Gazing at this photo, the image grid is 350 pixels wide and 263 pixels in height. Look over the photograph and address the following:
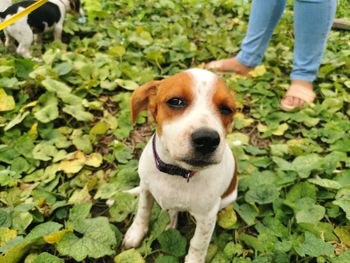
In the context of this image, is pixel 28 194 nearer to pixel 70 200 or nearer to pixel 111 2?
pixel 70 200

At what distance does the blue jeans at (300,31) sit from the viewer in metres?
3.41

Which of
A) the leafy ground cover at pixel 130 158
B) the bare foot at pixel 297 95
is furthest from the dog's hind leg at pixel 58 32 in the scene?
the bare foot at pixel 297 95

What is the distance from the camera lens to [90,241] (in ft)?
6.96

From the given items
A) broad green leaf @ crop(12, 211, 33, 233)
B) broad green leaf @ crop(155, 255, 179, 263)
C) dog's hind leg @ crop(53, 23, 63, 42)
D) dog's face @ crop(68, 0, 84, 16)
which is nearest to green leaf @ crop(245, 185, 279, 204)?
broad green leaf @ crop(155, 255, 179, 263)

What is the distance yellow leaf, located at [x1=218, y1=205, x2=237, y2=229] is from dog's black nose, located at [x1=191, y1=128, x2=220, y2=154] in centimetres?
92

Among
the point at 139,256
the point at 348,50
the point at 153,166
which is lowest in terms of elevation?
the point at 348,50

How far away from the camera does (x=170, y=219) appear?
242cm

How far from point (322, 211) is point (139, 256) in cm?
122

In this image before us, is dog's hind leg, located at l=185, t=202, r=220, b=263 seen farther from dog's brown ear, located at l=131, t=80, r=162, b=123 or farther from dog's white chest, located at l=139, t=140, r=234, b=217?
dog's brown ear, located at l=131, t=80, r=162, b=123

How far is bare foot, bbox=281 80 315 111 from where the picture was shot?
3.71 m

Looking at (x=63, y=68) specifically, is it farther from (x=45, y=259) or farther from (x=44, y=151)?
(x=45, y=259)

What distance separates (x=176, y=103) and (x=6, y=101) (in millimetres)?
2042

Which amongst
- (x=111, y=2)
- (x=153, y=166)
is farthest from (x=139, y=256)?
(x=111, y=2)

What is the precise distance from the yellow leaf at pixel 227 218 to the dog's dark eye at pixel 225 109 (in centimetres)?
84
